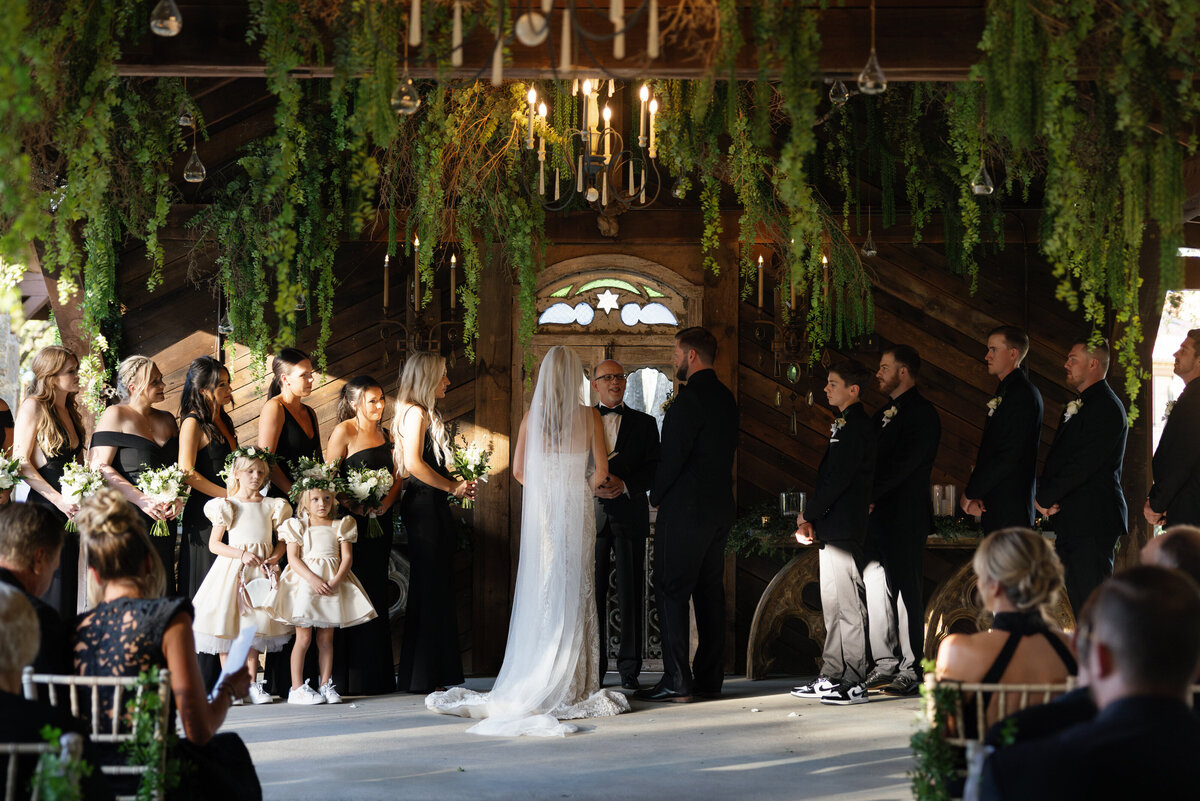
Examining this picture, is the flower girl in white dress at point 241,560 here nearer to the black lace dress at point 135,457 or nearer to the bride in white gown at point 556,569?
the black lace dress at point 135,457

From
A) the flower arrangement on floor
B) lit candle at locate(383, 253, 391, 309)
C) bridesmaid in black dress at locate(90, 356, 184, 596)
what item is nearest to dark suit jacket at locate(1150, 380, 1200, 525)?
the flower arrangement on floor

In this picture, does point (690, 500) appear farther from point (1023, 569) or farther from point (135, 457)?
point (1023, 569)

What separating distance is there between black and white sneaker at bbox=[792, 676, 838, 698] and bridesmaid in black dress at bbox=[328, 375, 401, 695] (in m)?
2.38

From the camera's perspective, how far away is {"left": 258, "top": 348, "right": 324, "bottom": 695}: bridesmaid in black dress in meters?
6.95

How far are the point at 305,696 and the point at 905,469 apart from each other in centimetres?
360

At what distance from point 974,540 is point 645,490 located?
83.0 inches

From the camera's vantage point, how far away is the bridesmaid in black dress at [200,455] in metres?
6.88

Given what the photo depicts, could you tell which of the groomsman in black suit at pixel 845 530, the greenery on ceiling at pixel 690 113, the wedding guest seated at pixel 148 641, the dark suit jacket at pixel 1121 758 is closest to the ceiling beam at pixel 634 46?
the greenery on ceiling at pixel 690 113

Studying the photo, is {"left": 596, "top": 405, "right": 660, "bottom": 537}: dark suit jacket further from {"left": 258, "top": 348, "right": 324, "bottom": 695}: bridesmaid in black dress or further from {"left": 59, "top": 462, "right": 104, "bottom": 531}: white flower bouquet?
{"left": 59, "top": 462, "right": 104, "bottom": 531}: white flower bouquet

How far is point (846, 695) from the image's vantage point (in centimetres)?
671

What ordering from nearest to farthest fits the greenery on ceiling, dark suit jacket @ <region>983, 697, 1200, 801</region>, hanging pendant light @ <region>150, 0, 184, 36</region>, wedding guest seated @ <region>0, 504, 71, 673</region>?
dark suit jacket @ <region>983, 697, 1200, 801</region> < wedding guest seated @ <region>0, 504, 71, 673</region> < hanging pendant light @ <region>150, 0, 184, 36</region> < the greenery on ceiling

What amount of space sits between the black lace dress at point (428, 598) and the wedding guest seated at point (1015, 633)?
14.0 feet

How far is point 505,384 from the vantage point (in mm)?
8203

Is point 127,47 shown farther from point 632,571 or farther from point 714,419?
point 632,571
